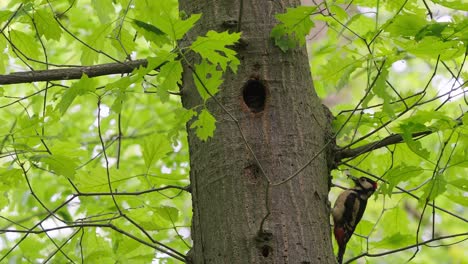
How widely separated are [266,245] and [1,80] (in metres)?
1.24

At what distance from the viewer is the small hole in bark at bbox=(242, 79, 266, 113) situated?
263cm

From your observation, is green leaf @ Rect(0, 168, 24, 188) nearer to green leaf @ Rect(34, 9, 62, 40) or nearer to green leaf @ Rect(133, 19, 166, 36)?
green leaf @ Rect(34, 9, 62, 40)

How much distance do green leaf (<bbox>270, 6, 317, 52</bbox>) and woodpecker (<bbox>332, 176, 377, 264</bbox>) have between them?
1355 millimetres

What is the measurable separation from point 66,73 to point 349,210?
6.04 ft

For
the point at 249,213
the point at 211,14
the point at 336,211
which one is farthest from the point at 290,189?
the point at 336,211

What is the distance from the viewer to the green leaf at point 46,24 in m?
2.90

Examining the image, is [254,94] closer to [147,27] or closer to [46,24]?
[147,27]

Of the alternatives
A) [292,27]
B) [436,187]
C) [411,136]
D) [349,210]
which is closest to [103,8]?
[292,27]

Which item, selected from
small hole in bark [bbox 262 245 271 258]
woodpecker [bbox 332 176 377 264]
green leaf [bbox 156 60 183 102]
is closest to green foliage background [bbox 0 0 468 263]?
green leaf [bbox 156 60 183 102]

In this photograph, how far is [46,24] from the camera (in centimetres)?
291

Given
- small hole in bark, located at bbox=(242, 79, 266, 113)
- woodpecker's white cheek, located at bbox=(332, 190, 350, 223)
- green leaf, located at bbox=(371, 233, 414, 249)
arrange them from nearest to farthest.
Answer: small hole in bark, located at bbox=(242, 79, 266, 113) → green leaf, located at bbox=(371, 233, 414, 249) → woodpecker's white cheek, located at bbox=(332, 190, 350, 223)

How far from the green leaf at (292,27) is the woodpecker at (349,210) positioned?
53.3 inches

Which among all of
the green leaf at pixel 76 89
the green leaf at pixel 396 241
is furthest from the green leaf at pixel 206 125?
the green leaf at pixel 396 241

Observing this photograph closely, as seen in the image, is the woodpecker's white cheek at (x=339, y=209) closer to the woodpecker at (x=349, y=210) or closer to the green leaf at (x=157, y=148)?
the woodpecker at (x=349, y=210)
